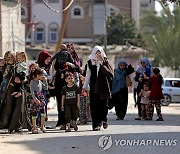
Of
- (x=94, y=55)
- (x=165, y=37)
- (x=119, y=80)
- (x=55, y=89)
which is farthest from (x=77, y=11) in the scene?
(x=94, y=55)

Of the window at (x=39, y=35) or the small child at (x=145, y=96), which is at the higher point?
the window at (x=39, y=35)

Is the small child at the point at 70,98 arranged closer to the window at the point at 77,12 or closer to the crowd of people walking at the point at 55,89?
the crowd of people walking at the point at 55,89

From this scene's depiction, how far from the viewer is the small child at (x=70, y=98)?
46.8 feet

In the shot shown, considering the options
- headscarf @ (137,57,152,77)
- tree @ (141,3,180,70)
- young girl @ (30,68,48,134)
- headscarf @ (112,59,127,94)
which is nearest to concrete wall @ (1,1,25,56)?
headscarf @ (112,59,127,94)

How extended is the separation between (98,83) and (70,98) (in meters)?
0.68

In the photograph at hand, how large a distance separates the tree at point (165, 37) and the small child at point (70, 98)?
4764cm

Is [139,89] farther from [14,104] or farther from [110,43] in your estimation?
[110,43]

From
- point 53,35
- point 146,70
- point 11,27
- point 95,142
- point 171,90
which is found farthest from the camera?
point 53,35

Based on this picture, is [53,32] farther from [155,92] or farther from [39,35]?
[155,92]

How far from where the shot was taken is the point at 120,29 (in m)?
77.1

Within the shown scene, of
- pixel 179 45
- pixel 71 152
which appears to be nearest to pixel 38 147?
pixel 71 152

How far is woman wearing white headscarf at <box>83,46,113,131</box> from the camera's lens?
14.2 metres

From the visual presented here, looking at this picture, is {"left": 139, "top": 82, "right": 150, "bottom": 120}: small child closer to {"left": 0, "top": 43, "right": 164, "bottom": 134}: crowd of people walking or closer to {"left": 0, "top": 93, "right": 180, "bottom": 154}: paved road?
{"left": 0, "top": 43, "right": 164, "bottom": 134}: crowd of people walking

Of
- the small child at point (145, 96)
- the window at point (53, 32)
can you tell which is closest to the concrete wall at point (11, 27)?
the small child at point (145, 96)
